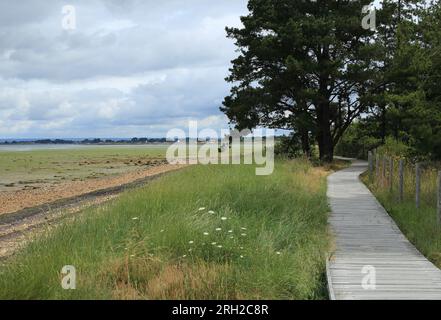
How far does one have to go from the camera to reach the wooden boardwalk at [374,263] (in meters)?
7.41

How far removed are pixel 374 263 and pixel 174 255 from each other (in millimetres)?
3284

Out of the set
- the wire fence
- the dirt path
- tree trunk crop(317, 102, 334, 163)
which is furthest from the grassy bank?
tree trunk crop(317, 102, 334, 163)

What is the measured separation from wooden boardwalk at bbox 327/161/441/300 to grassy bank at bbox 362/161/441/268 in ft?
A: 0.75

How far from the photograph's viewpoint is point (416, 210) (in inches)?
552

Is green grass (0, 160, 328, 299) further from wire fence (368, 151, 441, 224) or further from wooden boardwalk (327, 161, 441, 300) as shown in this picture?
wire fence (368, 151, 441, 224)

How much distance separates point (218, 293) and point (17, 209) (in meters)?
18.2

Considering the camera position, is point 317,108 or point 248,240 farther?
point 317,108

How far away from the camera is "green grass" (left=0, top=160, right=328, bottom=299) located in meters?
7.18

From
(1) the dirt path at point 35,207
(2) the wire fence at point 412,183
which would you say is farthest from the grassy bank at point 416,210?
(1) the dirt path at point 35,207

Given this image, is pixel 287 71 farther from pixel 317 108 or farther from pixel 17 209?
pixel 17 209

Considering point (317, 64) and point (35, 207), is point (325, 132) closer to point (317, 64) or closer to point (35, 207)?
point (317, 64)

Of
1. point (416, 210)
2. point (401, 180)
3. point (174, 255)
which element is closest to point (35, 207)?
point (401, 180)

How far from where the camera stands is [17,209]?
76.6 ft
